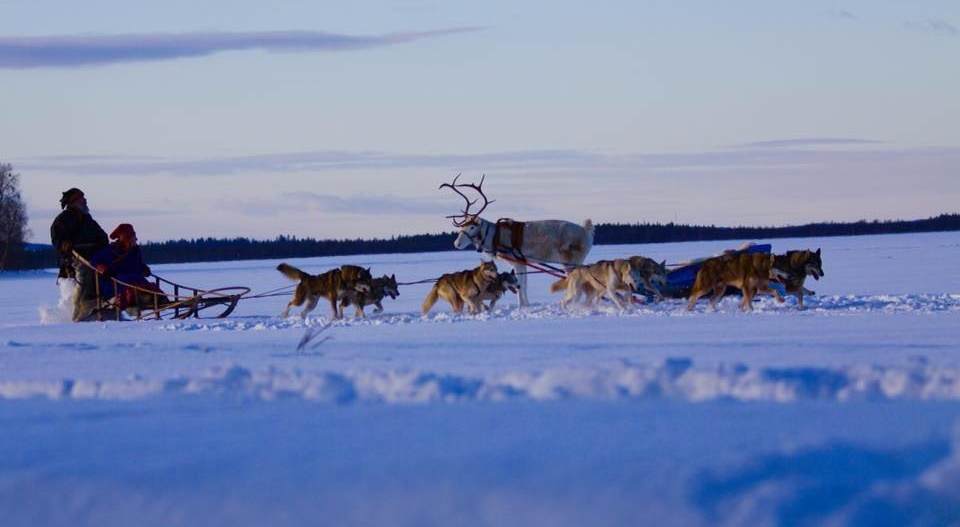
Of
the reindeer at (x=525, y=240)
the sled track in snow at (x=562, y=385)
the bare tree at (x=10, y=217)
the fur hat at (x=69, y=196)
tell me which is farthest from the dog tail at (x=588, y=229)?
the bare tree at (x=10, y=217)

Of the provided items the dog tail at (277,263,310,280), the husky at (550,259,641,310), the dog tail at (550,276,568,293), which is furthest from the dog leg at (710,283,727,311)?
the dog tail at (277,263,310,280)

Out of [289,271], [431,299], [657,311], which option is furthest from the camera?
[289,271]

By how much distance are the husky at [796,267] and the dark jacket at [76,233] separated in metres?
6.86

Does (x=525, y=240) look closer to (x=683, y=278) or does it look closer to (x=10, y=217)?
(x=683, y=278)

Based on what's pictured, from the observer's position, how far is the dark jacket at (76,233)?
41.3 ft

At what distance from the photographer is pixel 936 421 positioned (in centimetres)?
471

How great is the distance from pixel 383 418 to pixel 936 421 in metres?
2.18

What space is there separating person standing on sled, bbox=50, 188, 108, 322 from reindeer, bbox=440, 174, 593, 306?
3.79 metres

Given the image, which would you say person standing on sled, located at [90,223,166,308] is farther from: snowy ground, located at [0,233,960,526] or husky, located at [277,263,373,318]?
snowy ground, located at [0,233,960,526]

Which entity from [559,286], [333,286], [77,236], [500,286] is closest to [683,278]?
[559,286]

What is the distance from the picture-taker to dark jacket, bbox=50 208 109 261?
12.6 m

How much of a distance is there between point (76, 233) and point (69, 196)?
39cm

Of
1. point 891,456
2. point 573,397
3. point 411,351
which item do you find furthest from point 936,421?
point 411,351

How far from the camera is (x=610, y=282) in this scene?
11430 millimetres
